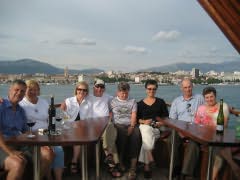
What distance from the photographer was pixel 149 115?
4.16 m

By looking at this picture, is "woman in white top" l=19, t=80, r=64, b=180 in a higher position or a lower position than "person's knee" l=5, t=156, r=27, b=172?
higher

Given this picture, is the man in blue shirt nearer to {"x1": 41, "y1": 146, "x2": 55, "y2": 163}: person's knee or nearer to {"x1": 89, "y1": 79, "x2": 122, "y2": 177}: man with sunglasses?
{"x1": 41, "y1": 146, "x2": 55, "y2": 163}: person's knee

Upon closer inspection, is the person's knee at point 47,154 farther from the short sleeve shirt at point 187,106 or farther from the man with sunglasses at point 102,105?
the short sleeve shirt at point 187,106

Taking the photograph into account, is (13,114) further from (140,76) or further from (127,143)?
(140,76)

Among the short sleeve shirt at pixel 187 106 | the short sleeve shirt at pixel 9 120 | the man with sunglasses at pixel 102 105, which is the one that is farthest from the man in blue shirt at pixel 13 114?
the short sleeve shirt at pixel 187 106

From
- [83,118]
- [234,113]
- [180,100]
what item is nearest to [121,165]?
[83,118]

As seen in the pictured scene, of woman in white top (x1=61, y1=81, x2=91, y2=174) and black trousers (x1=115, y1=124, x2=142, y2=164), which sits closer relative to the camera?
Result: black trousers (x1=115, y1=124, x2=142, y2=164)

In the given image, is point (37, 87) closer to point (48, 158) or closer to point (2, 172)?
point (48, 158)

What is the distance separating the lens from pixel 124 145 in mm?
4086

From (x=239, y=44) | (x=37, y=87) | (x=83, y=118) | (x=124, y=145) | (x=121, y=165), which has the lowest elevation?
(x=121, y=165)

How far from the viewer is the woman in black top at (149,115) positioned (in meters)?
3.92

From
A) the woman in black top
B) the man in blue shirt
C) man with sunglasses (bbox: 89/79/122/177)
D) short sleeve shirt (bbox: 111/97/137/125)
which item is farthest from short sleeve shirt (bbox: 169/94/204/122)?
the man in blue shirt

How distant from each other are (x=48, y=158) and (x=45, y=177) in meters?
0.36

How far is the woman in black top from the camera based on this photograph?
3.92 m
